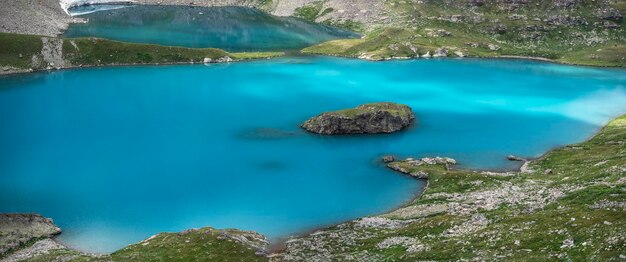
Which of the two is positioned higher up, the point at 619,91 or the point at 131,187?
the point at 619,91

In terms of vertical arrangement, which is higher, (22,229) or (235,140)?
(235,140)

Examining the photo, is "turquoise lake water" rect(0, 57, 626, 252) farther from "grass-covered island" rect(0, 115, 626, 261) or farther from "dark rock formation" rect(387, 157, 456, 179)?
"grass-covered island" rect(0, 115, 626, 261)

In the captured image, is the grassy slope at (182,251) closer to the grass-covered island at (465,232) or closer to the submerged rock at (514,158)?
the grass-covered island at (465,232)

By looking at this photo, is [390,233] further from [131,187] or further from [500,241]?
[131,187]

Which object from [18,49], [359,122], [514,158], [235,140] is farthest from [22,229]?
[18,49]

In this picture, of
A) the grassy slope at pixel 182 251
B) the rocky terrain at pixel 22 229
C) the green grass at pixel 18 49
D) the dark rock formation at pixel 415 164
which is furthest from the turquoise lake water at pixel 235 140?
the green grass at pixel 18 49

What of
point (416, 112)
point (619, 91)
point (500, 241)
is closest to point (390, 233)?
point (500, 241)

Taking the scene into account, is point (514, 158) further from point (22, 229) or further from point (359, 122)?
point (22, 229)
